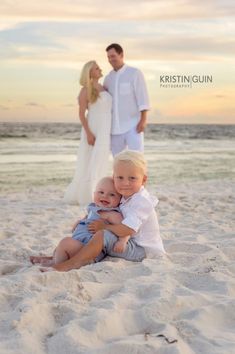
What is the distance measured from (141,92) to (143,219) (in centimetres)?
368

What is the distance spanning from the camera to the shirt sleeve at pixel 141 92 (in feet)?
24.2

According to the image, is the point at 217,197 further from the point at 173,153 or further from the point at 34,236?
the point at 173,153

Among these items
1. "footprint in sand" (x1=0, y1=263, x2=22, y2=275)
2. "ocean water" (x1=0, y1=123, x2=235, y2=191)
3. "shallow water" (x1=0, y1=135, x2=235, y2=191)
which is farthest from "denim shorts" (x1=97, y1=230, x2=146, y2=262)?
"shallow water" (x1=0, y1=135, x2=235, y2=191)

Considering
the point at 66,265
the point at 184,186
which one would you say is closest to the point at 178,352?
the point at 66,265

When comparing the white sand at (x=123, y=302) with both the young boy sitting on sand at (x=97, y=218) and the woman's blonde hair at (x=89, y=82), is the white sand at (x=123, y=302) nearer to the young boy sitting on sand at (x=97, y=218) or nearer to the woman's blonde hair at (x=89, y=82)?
the young boy sitting on sand at (x=97, y=218)

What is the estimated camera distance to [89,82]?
7.44 metres

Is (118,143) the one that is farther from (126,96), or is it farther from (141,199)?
(141,199)

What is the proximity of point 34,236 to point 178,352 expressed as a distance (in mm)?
2906

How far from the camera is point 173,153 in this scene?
20.2 metres

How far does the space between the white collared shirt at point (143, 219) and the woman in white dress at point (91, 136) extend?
359 centimetres

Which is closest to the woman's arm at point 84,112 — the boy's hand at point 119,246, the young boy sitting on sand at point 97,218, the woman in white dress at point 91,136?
the woman in white dress at point 91,136

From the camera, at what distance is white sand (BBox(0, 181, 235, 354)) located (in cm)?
266

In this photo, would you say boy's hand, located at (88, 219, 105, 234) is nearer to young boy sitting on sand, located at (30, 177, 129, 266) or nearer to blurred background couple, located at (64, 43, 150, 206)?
young boy sitting on sand, located at (30, 177, 129, 266)

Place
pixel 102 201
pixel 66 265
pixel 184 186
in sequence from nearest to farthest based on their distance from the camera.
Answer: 1. pixel 66 265
2. pixel 102 201
3. pixel 184 186
